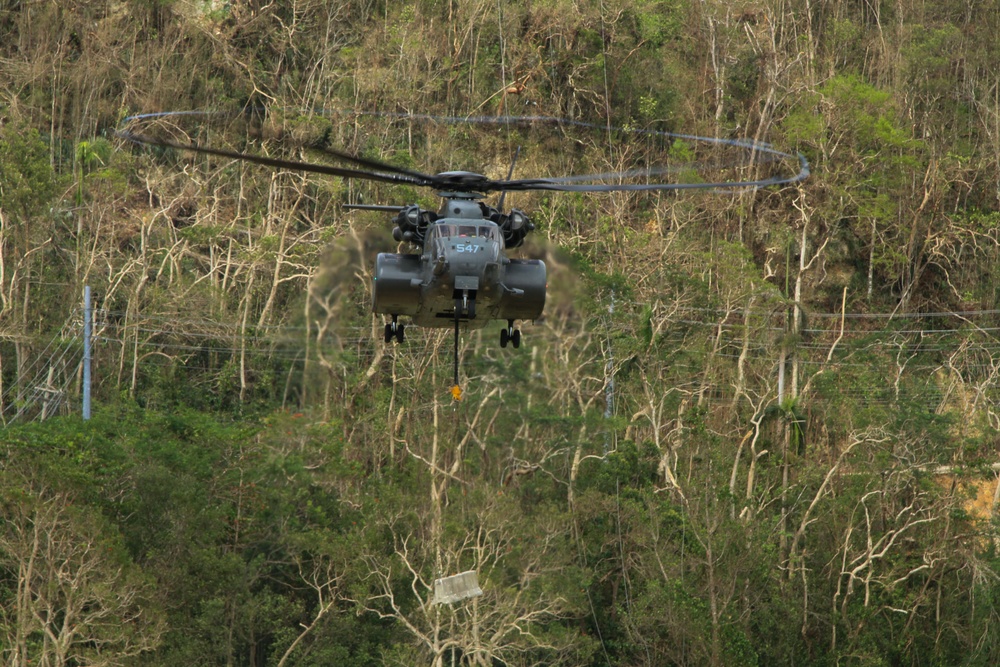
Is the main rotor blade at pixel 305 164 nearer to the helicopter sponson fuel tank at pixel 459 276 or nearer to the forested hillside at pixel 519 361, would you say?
the helicopter sponson fuel tank at pixel 459 276

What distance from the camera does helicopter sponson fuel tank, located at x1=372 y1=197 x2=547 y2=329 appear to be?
45.0ft

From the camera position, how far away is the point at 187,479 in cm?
3159

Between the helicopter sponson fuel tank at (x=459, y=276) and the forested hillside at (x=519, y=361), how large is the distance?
1198 cm

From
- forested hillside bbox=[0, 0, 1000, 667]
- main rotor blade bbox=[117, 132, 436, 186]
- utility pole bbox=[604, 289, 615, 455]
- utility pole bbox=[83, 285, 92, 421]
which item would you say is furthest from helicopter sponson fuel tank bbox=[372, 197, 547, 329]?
utility pole bbox=[604, 289, 615, 455]

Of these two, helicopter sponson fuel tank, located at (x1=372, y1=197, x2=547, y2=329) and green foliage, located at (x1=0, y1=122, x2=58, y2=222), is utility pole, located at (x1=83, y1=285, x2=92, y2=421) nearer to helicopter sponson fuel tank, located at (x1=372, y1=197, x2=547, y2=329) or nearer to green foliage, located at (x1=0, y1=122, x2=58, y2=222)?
green foliage, located at (x1=0, y1=122, x2=58, y2=222)

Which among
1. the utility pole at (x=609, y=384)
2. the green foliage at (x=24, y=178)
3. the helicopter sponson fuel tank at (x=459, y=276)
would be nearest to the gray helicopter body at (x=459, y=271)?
the helicopter sponson fuel tank at (x=459, y=276)

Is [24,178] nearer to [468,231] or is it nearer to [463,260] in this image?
[468,231]

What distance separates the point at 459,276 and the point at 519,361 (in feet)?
64.6

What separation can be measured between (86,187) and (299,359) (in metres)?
11.7

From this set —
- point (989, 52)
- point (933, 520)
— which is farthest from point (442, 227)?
point (989, 52)

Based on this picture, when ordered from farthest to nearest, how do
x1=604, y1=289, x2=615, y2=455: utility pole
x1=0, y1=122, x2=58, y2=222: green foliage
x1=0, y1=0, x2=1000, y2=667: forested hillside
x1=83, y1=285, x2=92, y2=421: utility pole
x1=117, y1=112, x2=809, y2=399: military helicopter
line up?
x1=0, y1=122, x2=58, y2=222: green foliage → x1=604, y1=289, x2=615, y2=455: utility pole → x1=0, y1=0, x2=1000, y2=667: forested hillside → x1=83, y1=285, x2=92, y2=421: utility pole → x1=117, y1=112, x2=809, y2=399: military helicopter

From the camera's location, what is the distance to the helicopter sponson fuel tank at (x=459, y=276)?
45.0 ft

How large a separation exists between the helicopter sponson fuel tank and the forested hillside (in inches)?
472

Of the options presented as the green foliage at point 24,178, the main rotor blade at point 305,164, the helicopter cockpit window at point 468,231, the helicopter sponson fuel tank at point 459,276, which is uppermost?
the main rotor blade at point 305,164
